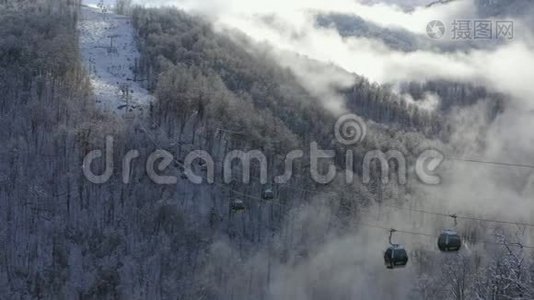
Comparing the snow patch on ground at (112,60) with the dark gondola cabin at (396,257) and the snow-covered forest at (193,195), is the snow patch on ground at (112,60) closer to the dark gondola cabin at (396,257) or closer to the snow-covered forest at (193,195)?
the snow-covered forest at (193,195)

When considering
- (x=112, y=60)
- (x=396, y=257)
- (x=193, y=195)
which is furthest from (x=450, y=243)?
(x=112, y=60)

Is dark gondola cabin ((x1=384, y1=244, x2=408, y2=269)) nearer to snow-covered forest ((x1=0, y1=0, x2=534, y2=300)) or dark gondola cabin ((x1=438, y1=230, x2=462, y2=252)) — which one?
dark gondola cabin ((x1=438, y1=230, x2=462, y2=252))

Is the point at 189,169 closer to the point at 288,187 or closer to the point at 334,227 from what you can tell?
the point at 288,187

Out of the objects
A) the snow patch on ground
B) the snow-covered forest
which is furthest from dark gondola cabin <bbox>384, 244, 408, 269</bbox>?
the snow patch on ground

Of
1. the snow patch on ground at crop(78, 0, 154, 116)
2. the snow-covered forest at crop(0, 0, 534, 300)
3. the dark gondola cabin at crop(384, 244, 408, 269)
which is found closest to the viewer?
the dark gondola cabin at crop(384, 244, 408, 269)

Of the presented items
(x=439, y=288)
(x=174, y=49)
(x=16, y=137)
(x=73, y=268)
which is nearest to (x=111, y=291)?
(x=73, y=268)

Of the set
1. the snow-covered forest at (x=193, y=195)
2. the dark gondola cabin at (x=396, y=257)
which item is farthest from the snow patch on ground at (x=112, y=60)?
the dark gondola cabin at (x=396, y=257)
